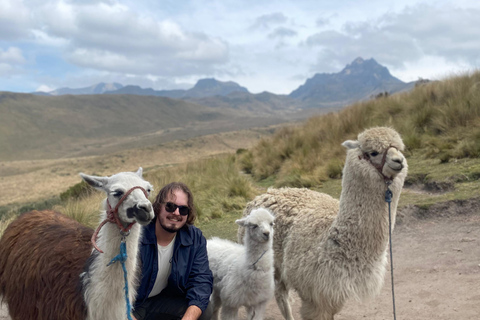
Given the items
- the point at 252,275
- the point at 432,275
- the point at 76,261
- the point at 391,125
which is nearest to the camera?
the point at 76,261

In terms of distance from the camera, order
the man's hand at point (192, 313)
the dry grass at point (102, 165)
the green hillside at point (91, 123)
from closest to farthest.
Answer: the man's hand at point (192, 313) < the dry grass at point (102, 165) < the green hillside at point (91, 123)

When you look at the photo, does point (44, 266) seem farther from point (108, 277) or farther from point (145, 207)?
point (145, 207)

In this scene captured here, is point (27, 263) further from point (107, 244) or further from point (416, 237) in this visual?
point (416, 237)

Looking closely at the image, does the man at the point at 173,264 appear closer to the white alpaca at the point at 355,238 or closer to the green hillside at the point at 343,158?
the white alpaca at the point at 355,238

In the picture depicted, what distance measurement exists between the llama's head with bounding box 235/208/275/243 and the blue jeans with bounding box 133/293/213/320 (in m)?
0.75

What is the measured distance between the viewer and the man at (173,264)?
3.04 metres

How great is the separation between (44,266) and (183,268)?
0.97 m

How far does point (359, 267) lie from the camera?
3.21m

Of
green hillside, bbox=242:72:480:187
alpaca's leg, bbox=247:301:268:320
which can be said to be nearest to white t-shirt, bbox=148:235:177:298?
alpaca's leg, bbox=247:301:268:320

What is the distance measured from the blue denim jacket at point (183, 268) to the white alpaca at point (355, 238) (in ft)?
2.74

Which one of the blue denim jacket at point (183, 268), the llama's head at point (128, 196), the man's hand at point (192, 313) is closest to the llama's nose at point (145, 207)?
the llama's head at point (128, 196)

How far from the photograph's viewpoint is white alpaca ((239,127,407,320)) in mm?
3170

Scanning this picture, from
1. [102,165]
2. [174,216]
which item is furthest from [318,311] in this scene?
[102,165]

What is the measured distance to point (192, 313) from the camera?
2.97 metres
